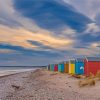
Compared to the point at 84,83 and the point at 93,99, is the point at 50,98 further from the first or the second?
the point at 84,83

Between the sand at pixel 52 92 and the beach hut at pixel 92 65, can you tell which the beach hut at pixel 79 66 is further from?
the sand at pixel 52 92

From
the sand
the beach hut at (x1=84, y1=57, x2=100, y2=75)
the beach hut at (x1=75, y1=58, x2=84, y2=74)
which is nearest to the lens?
the sand

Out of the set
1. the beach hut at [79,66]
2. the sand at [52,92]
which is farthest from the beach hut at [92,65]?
the sand at [52,92]

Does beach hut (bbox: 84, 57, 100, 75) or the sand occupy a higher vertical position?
beach hut (bbox: 84, 57, 100, 75)

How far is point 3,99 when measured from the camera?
62.6 ft

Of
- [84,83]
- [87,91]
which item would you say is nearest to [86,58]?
[84,83]

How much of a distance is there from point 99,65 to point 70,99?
23826 millimetres

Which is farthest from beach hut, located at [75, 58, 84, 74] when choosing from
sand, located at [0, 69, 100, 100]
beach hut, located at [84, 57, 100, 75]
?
sand, located at [0, 69, 100, 100]

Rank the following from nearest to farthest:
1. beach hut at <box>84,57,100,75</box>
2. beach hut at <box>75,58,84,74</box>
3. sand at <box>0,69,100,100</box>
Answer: sand at <box>0,69,100,100</box> → beach hut at <box>84,57,100,75</box> → beach hut at <box>75,58,84,74</box>

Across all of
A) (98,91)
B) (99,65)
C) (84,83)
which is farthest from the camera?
(99,65)

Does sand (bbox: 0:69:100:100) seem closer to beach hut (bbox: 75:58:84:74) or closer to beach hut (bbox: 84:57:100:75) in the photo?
beach hut (bbox: 84:57:100:75)

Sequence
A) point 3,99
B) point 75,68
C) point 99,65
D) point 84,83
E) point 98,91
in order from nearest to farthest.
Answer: point 3,99 < point 98,91 < point 84,83 < point 99,65 < point 75,68

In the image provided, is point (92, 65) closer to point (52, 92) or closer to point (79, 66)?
point (79, 66)

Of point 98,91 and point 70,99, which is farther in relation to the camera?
point 98,91
